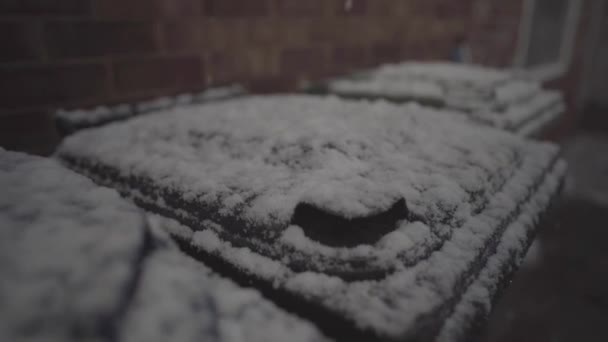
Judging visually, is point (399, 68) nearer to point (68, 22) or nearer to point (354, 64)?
point (354, 64)

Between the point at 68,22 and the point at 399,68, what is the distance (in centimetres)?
139

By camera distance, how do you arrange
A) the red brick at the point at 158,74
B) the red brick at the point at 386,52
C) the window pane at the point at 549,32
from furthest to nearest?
1. the window pane at the point at 549,32
2. the red brick at the point at 386,52
3. the red brick at the point at 158,74

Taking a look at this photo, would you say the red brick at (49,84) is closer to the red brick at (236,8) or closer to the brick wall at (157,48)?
the brick wall at (157,48)

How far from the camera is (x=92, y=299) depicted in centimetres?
41

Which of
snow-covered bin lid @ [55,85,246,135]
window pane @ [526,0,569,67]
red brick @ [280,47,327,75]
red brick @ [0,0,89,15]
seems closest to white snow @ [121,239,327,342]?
snow-covered bin lid @ [55,85,246,135]

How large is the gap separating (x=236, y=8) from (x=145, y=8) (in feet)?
1.35

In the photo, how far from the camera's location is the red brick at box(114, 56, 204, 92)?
1.40m

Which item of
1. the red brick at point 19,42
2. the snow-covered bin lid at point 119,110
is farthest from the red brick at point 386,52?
the red brick at point 19,42

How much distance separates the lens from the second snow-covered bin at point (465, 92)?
4.70 ft

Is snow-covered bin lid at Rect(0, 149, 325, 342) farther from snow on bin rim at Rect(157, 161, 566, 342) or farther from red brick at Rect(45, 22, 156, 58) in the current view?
red brick at Rect(45, 22, 156, 58)

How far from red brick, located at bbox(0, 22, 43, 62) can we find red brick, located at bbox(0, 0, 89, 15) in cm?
4

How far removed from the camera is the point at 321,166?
0.77 m

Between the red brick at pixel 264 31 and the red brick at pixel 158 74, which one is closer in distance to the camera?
the red brick at pixel 158 74

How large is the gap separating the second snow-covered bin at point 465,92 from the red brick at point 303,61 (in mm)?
285
